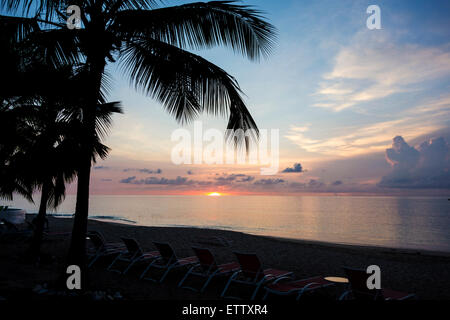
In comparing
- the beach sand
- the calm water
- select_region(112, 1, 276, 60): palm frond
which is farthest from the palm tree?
the calm water

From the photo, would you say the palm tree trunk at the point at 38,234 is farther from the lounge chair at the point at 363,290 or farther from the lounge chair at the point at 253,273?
the lounge chair at the point at 363,290

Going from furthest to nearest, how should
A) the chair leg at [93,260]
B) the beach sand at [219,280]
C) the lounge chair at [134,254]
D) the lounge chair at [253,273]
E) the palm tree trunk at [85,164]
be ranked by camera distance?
1. the chair leg at [93,260]
2. the lounge chair at [134,254]
3. the beach sand at [219,280]
4. the lounge chair at [253,273]
5. the palm tree trunk at [85,164]

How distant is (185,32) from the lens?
16.7ft

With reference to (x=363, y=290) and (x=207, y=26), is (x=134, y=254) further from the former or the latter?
(x=207, y=26)

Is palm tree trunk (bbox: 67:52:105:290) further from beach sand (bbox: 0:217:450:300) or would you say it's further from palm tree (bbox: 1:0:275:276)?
beach sand (bbox: 0:217:450:300)

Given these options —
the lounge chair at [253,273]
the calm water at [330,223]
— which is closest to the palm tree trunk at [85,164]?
the lounge chair at [253,273]

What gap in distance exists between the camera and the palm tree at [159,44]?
4875mm

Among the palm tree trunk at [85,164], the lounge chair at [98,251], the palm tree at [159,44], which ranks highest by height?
the palm tree at [159,44]

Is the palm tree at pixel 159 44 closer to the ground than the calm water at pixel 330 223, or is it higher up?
higher up

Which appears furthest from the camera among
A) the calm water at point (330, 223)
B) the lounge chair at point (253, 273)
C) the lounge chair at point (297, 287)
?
the calm water at point (330, 223)

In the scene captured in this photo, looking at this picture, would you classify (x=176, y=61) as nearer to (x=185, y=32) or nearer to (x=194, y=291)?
(x=185, y=32)

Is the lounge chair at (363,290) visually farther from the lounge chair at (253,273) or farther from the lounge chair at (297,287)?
the lounge chair at (253,273)

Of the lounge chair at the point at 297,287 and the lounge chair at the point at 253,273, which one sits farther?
the lounge chair at the point at 253,273

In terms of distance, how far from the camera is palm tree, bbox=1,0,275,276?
488cm
